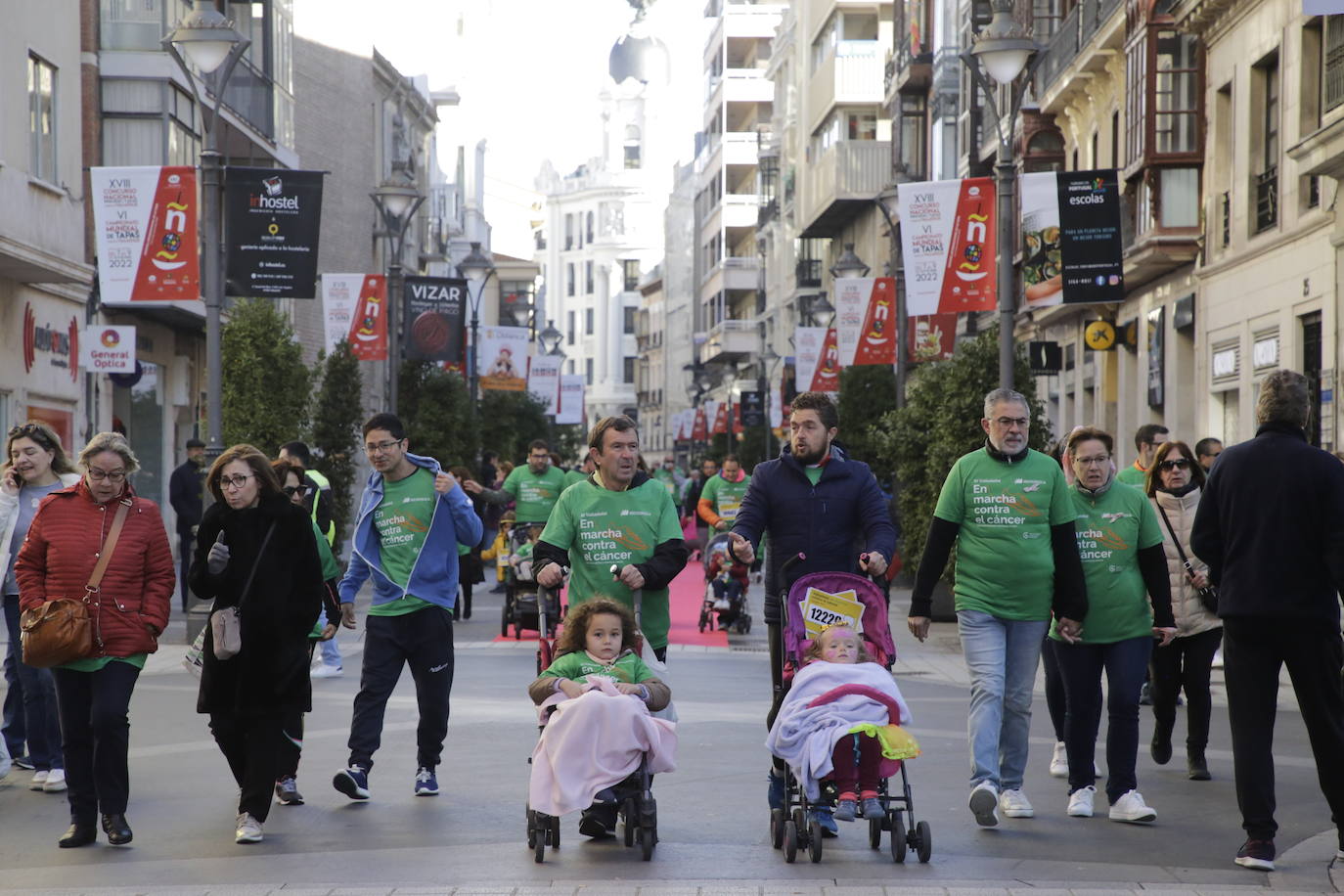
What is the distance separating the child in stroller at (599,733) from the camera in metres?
8.47

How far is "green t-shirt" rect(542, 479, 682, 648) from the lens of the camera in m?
9.56

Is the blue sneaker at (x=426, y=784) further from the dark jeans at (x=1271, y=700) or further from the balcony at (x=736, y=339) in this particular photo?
the balcony at (x=736, y=339)

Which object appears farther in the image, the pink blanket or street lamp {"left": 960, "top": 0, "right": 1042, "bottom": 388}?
street lamp {"left": 960, "top": 0, "right": 1042, "bottom": 388}

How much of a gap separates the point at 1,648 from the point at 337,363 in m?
12.8

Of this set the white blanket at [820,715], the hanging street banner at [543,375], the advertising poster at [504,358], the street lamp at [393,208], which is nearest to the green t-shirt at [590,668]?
the white blanket at [820,715]

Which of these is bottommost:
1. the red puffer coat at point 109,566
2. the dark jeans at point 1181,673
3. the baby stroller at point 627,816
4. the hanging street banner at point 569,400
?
the baby stroller at point 627,816

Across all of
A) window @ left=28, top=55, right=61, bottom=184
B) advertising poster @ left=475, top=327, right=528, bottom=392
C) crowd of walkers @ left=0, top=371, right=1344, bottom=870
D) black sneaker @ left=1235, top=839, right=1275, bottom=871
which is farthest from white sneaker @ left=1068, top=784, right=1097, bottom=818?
advertising poster @ left=475, top=327, right=528, bottom=392

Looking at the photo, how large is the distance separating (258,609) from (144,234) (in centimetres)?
1210

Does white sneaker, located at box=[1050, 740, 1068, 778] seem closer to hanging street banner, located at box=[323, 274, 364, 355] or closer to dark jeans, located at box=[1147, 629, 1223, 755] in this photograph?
dark jeans, located at box=[1147, 629, 1223, 755]

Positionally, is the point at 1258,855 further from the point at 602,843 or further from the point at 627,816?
the point at 602,843

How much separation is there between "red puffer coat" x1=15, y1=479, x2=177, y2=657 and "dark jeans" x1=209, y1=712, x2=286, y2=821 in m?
0.50

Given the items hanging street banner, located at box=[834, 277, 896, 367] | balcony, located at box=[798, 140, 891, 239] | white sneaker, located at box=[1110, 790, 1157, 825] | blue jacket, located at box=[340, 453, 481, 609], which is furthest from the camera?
balcony, located at box=[798, 140, 891, 239]

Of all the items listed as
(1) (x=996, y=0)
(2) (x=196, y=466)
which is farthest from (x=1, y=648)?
(1) (x=996, y=0)

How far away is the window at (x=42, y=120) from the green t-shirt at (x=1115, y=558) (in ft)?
66.5
